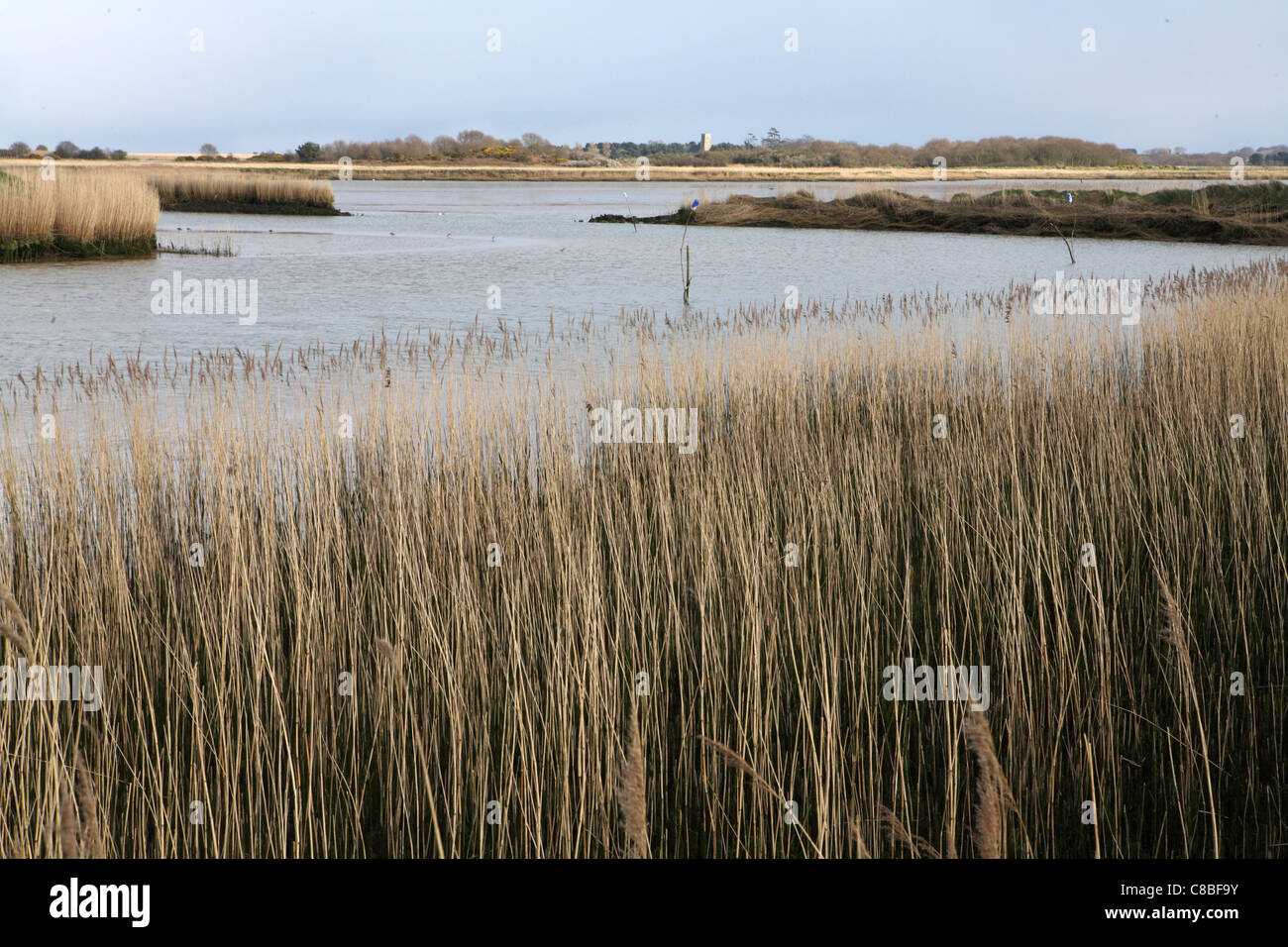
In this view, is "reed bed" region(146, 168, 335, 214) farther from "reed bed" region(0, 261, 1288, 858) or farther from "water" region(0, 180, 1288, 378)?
"reed bed" region(0, 261, 1288, 858)

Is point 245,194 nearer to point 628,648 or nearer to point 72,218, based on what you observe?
point 72,218

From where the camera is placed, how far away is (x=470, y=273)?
16562 millimetres

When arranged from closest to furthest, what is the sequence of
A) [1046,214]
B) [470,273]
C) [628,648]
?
[628,648], [470,273], [1046,214]

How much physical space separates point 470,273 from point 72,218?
6.31m

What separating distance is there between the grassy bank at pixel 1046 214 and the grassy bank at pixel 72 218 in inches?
553

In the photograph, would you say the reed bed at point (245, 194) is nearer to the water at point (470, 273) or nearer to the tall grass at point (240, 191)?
the tall grass at point (240, 191)

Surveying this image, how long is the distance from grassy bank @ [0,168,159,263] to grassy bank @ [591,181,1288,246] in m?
14.0

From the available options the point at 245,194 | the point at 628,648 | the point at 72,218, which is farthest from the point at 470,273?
the point at 245,194

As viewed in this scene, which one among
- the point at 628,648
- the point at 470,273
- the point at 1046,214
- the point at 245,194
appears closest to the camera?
the point at 628,648

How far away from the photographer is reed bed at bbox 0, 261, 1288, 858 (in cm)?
237

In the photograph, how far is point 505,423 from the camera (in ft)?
16.4
